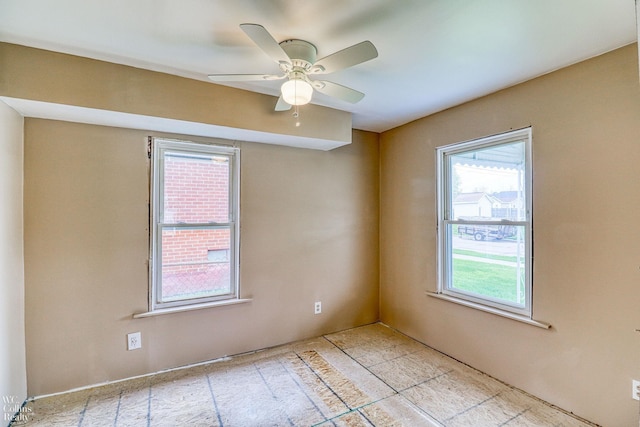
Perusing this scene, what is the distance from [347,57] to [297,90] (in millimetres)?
330

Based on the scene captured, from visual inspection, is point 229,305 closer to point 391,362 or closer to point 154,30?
point 391,362

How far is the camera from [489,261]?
2.61 metres

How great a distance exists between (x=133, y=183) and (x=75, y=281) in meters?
0.84

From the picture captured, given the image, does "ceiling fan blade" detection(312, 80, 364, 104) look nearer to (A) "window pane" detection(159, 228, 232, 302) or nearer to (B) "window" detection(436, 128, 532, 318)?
(B) "window" detection(436, 128, 532, 318)

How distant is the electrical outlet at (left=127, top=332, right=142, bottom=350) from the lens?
95.7 inches

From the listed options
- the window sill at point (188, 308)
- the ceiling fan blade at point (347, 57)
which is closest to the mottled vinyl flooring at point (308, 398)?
the window sill at point (188, 308)

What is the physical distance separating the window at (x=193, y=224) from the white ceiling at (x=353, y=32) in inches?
30.4

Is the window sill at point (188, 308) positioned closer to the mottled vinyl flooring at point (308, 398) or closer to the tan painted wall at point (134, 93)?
the mottled vinyl flooring at point (308, 398)

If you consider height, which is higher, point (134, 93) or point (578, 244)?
point (134, 93)

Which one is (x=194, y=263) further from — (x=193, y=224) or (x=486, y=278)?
(x=486, y=278)

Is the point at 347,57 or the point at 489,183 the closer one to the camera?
the point at 347,57

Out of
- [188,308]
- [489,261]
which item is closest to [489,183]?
[489,261]

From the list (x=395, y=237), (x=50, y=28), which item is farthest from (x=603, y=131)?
(x=50, y=28)

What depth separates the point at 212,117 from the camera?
2.34 metres
